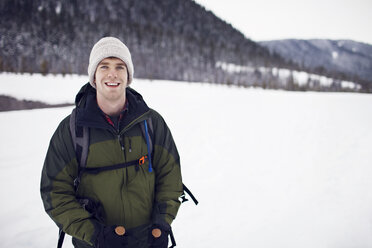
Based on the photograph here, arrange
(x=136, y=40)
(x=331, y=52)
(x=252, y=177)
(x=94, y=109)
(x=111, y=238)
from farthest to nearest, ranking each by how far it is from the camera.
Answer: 1. (x=331, y=52)
2. (x=136, y=40)
3. (x=252, y=177)
4. (x=94, y=109)
5. (x=111, y=238)

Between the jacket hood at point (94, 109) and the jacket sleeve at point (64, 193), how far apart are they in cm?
14

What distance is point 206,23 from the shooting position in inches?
2749

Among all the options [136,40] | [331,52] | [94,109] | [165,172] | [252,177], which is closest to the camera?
[94,109]

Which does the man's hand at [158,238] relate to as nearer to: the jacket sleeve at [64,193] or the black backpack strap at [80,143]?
the jacket sleeve at [64,193]

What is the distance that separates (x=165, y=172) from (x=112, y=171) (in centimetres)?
36

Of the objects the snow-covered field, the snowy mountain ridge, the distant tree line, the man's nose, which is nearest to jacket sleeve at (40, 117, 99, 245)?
the man's nose

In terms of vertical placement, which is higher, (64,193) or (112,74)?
(112,74)

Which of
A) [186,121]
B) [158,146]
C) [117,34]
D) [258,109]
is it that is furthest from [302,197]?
[117,34]

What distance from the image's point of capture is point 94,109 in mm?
1348

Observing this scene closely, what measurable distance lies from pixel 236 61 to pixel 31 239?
177 feet

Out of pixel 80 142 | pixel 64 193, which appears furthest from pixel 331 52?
pixel 64 193

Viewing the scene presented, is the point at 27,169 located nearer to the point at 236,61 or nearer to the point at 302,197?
the point at 302,197

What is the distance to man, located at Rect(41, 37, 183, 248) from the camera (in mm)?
1240

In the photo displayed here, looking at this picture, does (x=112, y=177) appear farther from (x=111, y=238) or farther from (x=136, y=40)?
(x=136, y=40)
